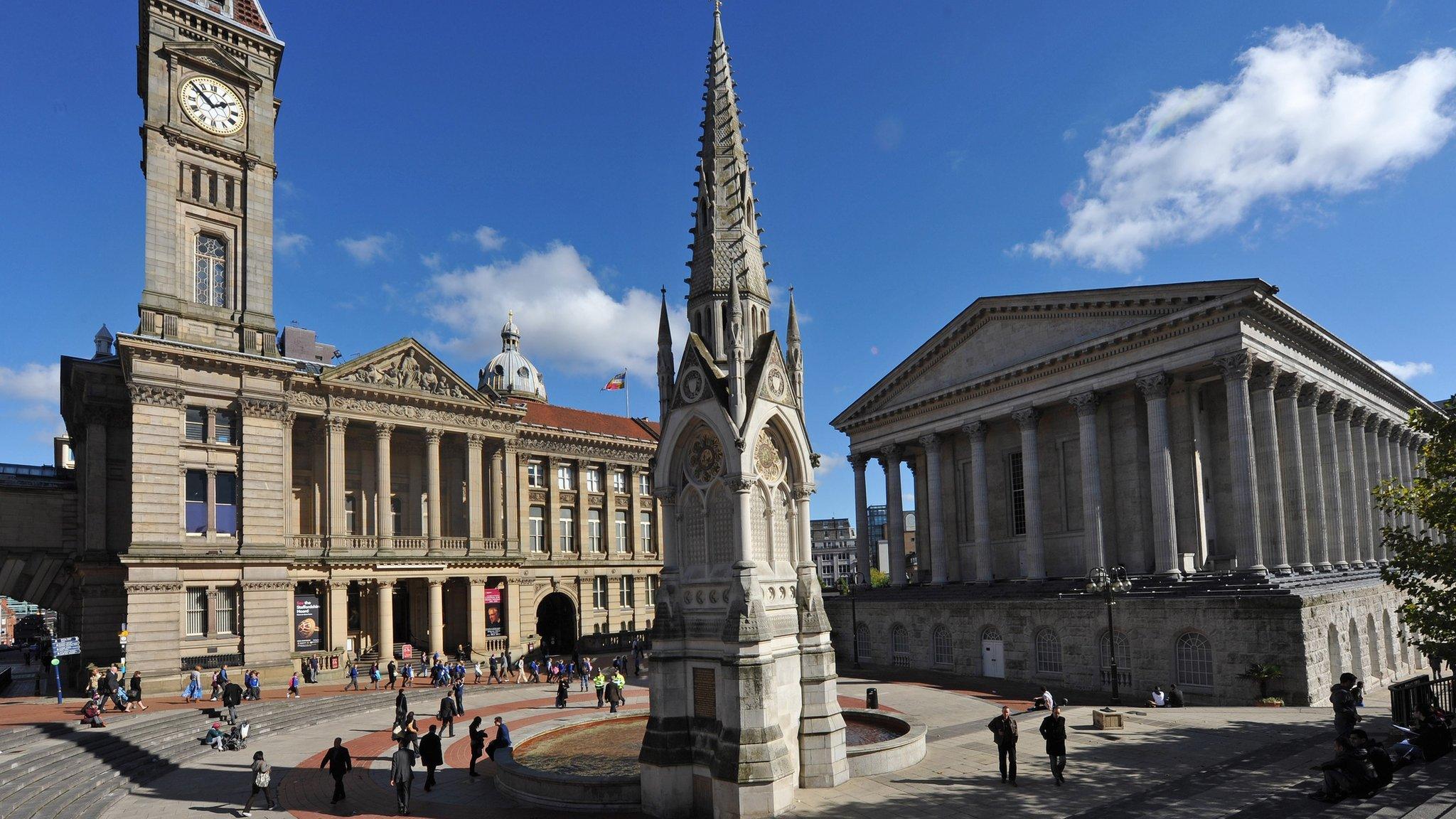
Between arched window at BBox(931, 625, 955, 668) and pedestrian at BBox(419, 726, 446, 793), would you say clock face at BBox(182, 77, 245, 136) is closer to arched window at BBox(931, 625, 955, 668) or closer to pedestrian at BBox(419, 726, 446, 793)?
pedestrian at BBox(419, 726, 446, 793)

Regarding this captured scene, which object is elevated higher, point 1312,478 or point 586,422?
point 586,422

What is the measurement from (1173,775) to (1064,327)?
27.7 m

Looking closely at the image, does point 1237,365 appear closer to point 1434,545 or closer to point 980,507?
point 980,507

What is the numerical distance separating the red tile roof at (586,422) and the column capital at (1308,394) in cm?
3640

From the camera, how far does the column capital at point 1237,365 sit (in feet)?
117

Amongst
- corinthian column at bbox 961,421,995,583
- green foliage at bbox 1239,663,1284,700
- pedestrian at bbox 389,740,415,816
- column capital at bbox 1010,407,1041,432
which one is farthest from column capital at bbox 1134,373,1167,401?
pedestrian at bbox 389,740,415,816

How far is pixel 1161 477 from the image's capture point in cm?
3853

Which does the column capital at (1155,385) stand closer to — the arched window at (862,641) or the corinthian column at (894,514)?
the corinthian column at (894,514)

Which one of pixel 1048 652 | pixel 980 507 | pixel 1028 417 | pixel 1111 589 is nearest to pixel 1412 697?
pixel 1111 589

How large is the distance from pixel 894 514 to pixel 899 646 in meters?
7.89

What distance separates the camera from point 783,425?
19391 mm

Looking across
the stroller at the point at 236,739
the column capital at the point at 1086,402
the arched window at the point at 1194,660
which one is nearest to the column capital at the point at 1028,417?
the column capital at the point at 1086,402

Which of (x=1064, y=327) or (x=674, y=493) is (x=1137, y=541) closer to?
(x=1064, y=327)

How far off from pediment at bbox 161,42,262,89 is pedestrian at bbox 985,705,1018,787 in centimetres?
4382
